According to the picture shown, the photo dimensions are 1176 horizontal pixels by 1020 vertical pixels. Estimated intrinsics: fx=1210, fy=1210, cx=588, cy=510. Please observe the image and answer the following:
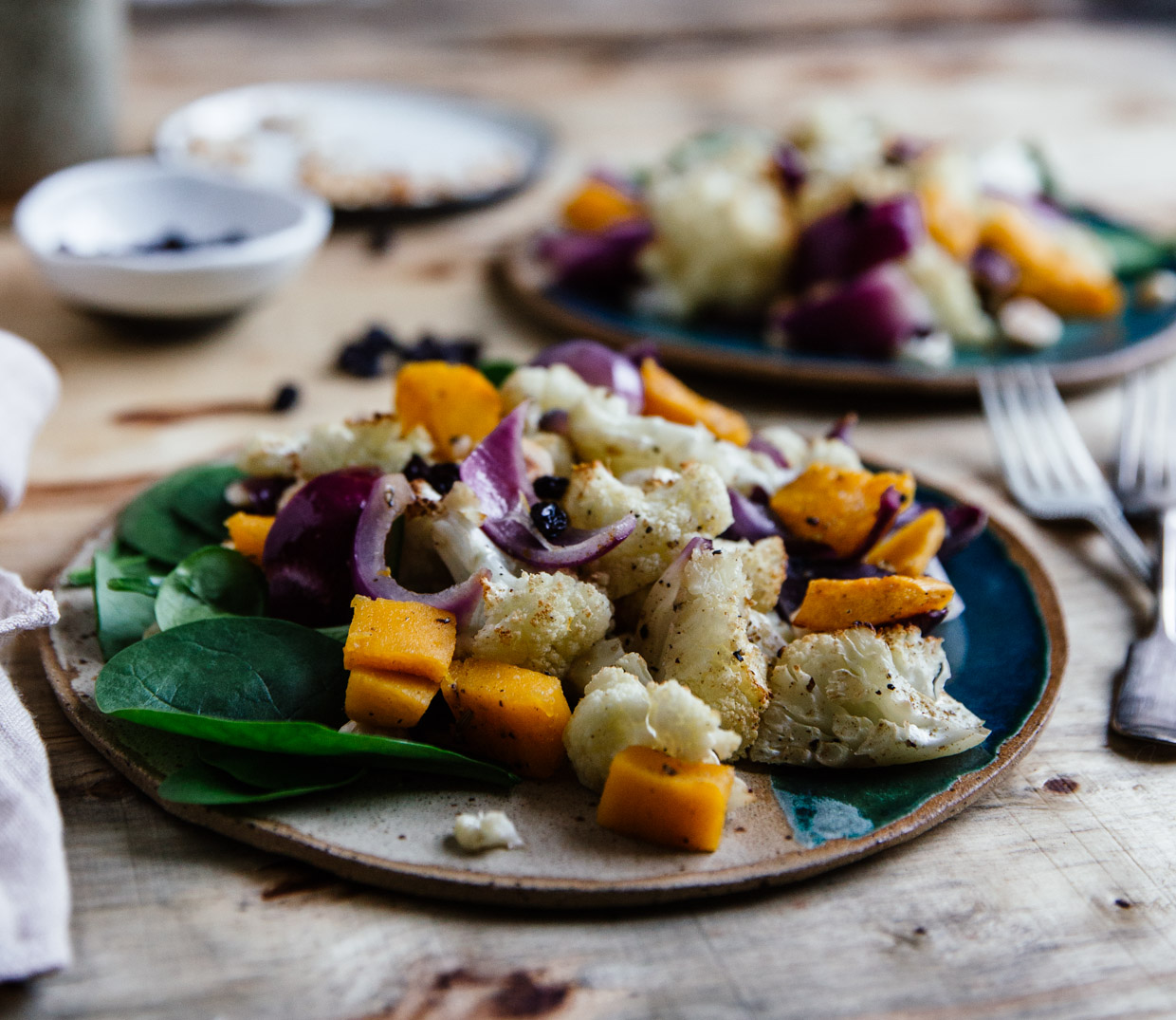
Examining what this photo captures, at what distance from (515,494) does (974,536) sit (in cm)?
74

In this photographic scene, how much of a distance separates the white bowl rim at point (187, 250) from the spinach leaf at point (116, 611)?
107 centimetres

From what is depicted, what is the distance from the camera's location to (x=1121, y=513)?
221 centimetres

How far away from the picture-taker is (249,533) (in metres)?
1.69

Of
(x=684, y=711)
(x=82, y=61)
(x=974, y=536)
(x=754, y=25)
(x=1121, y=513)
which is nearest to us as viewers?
(x=684, y=711)

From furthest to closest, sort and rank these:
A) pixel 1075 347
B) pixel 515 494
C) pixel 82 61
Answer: pixel 82 61
pixel 1075 347
pixel 515 494

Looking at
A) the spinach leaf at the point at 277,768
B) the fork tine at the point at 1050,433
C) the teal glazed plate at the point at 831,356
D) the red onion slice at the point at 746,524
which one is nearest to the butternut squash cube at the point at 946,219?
the teal glazed plate at the point at 831,356

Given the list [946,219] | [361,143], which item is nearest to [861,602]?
[946,219]

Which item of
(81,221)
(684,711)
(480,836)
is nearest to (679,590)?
(684,711)

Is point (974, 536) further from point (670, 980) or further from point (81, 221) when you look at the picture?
point (81, 221)

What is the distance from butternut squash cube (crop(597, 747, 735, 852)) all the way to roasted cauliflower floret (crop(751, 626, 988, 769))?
0.16 m

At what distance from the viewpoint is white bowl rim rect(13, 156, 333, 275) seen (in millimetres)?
2600

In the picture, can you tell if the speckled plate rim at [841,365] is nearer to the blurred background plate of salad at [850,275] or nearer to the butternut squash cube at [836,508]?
the blurred background plate of salad at [850,275]

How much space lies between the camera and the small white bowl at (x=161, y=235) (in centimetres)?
263

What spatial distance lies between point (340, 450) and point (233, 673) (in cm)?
39
